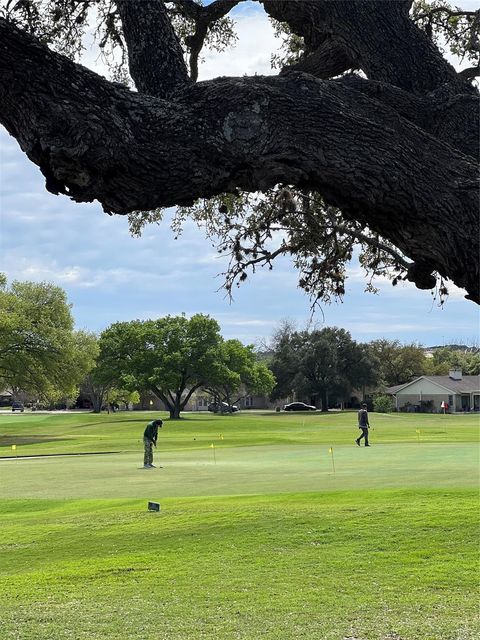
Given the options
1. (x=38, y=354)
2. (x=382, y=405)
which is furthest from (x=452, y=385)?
(x=38, y=354)

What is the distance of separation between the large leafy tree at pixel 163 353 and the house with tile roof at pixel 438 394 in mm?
37210

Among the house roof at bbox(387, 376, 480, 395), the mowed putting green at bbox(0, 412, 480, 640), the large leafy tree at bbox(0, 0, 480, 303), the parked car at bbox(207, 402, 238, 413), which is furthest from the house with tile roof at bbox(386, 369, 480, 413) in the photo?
the large leafy tree at bbox(0, 0, 480, 303)

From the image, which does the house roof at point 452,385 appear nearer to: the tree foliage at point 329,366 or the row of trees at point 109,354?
the tree foliage at point 329,366

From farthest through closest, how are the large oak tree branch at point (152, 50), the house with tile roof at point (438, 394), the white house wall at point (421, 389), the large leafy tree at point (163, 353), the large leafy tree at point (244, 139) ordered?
1. the white house wall at point (421, 389)
2. the house with tile roof at point (438, 394)
3. the large leafy tree at point (163, 353)
4. the large oak tree branch at point (152, 50)
5. the large leafy tree at point (244, 139)

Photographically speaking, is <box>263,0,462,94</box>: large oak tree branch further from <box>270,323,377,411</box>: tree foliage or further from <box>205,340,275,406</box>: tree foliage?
<box>270,323,377,411</box>: tree foliage

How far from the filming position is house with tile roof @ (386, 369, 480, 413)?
107 m

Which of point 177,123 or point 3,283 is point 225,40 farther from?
point 3,283

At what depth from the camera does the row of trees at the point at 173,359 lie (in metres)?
58.0

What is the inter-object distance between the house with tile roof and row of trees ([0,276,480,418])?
5896 millimetres

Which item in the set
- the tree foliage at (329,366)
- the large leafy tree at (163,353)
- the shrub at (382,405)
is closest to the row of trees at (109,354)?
the large leafy tree at (163,353)

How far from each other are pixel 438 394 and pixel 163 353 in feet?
149

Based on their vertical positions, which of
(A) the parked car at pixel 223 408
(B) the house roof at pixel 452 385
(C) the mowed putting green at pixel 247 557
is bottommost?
(C) the mowed putting green at pixel 247 557

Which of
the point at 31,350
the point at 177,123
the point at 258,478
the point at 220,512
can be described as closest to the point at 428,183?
the point at 177,123

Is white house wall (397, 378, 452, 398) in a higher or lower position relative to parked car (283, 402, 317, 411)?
higher
